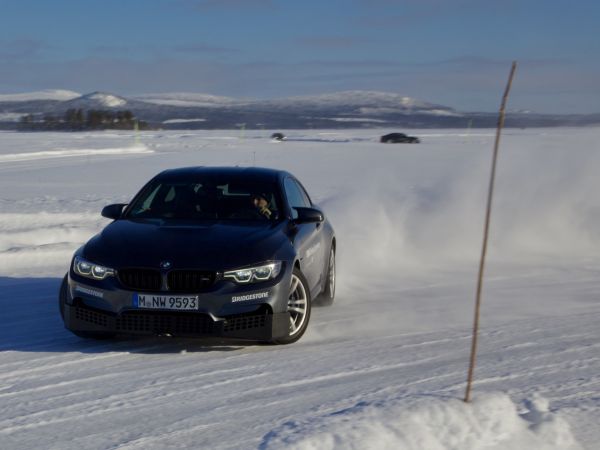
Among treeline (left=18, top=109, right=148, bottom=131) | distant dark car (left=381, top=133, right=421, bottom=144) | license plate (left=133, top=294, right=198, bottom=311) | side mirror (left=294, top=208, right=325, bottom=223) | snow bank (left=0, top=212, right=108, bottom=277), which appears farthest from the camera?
treeline (left=18, top=109, right=148, bottom=131)

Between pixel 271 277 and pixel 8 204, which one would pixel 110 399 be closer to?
pixel 271 277

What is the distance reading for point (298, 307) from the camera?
22.2ft

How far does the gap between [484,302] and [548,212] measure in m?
6.11

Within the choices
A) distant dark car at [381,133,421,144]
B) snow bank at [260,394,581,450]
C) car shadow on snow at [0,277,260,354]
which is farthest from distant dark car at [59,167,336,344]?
distant dark car at [381,133,421,144]

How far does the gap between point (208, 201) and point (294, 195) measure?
38.9 inches

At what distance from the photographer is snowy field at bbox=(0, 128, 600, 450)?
14.5ft

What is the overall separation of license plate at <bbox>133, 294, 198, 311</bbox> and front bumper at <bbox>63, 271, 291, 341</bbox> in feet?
0.09

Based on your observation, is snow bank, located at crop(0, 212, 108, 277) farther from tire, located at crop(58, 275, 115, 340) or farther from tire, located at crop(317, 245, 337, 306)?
tire, located at crop(58, 275, 115, 340)

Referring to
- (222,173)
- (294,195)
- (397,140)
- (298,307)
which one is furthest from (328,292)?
(397,140)

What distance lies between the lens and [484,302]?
894cm

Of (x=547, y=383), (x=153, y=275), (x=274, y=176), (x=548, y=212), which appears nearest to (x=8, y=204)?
(x=548, y=212)

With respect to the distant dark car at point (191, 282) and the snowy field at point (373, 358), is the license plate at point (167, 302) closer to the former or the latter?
the distant dark car at point (191, 282)

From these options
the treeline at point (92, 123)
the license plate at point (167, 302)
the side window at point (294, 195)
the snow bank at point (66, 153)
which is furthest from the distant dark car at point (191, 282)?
the treeline at point (92, 123)

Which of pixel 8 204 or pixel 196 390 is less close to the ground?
pixel 196 390
